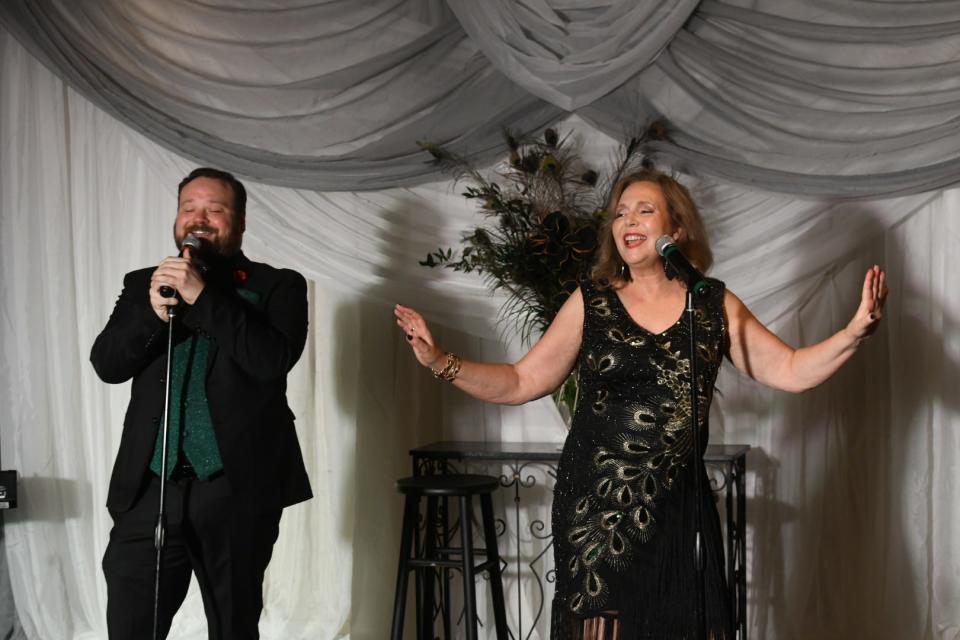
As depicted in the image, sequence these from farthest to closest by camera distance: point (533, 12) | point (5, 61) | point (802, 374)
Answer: point (5, 61) → point (533, 12) → point (802, 374)

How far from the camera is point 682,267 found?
89.7 inches

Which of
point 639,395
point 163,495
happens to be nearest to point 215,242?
point 163,495

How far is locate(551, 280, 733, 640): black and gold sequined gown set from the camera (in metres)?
2.47

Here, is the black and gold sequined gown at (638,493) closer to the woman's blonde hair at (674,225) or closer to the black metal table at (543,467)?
the woman's blonde hair at (674,225)

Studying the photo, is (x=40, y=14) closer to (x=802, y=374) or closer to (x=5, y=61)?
(x=5, y=61)

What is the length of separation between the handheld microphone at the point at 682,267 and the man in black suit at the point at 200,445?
36.2 inches

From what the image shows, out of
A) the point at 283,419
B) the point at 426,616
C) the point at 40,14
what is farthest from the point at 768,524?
the point at 40,14

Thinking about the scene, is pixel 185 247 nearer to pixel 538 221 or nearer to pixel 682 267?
pixel 682 267

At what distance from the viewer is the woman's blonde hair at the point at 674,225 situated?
269 cm

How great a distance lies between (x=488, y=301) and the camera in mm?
3768

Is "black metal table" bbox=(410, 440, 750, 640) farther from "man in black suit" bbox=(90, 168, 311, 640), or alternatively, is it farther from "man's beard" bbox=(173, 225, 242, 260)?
"man's beard" bbox=(173, 225, 242, 260)

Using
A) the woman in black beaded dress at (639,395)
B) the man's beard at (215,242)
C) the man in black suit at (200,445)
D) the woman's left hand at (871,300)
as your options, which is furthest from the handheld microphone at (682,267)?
the man's beard at (215,242)

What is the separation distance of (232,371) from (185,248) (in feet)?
1.01

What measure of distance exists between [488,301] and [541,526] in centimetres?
87
